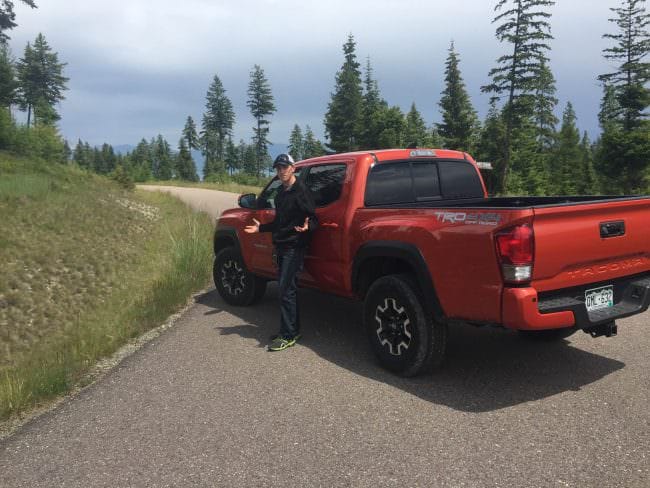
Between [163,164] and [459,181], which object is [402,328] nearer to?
[459,181]

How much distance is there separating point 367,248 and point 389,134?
5592cm

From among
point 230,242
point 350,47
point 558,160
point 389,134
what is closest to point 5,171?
point 230,242

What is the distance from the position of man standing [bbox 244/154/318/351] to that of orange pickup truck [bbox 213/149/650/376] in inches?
8.6

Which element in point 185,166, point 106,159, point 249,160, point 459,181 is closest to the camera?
point 459,181

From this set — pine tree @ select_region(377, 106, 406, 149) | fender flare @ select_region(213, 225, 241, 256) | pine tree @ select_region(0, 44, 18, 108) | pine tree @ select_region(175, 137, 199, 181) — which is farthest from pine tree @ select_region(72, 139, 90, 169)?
fender flare @ select_region(213, 225, 241, 256)

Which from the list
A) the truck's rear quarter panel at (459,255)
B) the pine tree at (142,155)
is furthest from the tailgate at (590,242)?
the pine tree at (142,155)

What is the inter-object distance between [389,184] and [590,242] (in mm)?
2016

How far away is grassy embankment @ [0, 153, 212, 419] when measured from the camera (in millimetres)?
5367

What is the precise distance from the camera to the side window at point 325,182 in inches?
200

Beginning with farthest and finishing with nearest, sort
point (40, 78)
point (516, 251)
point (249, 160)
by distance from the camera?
point (249, 160) → point (40, 78) → point (516, 251)

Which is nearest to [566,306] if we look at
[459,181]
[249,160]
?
[459,181]

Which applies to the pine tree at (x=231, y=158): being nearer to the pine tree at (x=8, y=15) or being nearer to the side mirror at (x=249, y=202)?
the pine tree at (x=8, y=15)

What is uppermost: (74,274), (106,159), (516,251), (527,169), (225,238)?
(106,159)

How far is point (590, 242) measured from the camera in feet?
11.8
